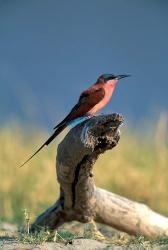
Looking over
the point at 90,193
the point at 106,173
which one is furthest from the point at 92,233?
the point at 106,173

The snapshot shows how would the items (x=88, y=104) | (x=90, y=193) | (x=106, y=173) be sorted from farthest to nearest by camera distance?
(x=106, y=173)
(x=90, y=193)
(x=88, y=104)

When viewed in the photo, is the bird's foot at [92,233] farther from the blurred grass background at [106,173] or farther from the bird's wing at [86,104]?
the blurred grass background at [106,173]

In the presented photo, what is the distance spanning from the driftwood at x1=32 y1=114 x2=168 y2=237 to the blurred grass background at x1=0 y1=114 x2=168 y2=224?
2.08 meters

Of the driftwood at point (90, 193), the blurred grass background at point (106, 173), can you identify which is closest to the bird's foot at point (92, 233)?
the driftwood at point (90, 193)

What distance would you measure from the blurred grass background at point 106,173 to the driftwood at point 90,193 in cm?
208

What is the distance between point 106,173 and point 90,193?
363 centimetres

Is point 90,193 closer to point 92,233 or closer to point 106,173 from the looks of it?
point 92,233

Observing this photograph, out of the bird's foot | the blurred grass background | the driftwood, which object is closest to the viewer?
the driftwood

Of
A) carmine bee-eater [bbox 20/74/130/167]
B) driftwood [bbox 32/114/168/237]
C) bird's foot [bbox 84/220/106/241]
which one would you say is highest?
carmine bee-eater [bbox 20/74/130/167]

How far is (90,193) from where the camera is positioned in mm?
5543

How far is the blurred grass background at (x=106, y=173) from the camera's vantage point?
8.55m

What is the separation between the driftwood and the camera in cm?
480

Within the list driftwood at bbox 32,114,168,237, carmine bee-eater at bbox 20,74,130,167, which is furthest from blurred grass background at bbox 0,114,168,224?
carmine bee-eater at bbox 20,74,130,167

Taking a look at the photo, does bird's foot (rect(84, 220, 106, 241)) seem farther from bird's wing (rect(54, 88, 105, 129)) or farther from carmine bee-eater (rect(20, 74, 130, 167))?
bird's wing (rect(54, 88, 105, 129))
